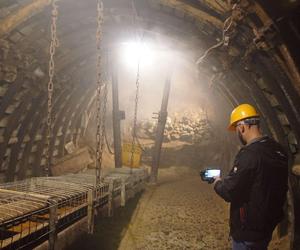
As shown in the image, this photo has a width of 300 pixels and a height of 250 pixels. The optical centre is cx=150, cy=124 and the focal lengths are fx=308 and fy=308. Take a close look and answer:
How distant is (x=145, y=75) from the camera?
1875 cm

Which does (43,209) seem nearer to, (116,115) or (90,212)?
(90,212)

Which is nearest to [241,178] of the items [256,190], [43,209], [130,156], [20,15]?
[256,190]

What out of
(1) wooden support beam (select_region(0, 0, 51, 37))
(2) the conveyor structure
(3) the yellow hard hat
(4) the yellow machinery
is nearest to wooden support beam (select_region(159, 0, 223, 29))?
(3) the yellow hard hat

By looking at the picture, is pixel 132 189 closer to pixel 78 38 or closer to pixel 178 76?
pixel 78 38

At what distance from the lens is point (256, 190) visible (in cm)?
313

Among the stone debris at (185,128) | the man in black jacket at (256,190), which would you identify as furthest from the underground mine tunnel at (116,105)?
the stone debris at (185,128)

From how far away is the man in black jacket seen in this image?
3127 millimetres

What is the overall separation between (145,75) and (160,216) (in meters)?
12.6

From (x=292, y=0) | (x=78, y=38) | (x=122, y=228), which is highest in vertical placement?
(x=78, y=38)

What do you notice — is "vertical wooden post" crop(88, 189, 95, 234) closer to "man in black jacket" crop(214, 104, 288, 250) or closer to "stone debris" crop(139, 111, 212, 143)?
"man in black jacket" crop(214, 104, 288, 250)

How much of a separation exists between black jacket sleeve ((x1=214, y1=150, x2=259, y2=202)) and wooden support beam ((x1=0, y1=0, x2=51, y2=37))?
4.46m

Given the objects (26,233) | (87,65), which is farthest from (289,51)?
(87,65)

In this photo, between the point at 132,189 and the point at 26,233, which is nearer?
the point at 26,233

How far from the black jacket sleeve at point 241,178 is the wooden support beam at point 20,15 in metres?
4.46
